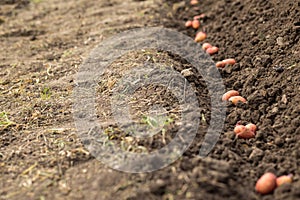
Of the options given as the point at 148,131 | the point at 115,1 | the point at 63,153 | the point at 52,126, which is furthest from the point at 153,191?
the point at 115,1

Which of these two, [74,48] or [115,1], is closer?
[74,48]

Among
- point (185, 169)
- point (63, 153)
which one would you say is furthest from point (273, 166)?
point (63, 153)

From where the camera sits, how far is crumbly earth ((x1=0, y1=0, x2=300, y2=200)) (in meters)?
2.60

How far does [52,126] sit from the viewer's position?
3.38m

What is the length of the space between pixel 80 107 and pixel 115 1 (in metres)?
2.91

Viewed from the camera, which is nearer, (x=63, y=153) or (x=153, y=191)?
(x=153, y=191)

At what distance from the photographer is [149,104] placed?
3.37m

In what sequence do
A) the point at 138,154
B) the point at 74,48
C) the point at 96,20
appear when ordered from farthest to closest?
the point at 96,20 < the point at 74,48 < the point at 138,154

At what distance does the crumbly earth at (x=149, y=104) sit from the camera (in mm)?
2602

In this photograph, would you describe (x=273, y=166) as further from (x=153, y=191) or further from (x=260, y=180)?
(x=153, y=191)

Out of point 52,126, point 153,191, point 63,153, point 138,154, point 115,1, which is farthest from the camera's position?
point 115,1

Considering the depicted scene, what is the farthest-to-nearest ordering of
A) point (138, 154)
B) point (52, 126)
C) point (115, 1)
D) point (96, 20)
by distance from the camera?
point (115, 1), point (96, 20), point (52, 126), point (138, 154)

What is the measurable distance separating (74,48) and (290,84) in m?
2.39

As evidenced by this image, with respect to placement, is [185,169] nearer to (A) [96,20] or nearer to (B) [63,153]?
(B) [63,153]
